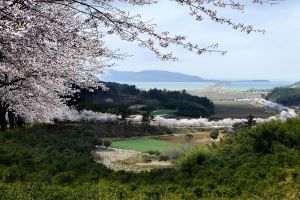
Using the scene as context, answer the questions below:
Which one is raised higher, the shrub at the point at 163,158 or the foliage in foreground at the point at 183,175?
the foliage in foreground at the point at 183,175

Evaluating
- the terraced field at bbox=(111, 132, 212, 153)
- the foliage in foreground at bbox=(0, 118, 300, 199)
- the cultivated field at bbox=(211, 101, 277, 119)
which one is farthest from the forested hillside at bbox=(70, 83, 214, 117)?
the foliage in foreground at bbox=(0, 118, 300, 199)

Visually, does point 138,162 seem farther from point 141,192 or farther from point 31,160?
point 141,192

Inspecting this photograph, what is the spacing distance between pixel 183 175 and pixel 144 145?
27.4 meters

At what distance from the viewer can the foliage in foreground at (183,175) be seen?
36.4ft

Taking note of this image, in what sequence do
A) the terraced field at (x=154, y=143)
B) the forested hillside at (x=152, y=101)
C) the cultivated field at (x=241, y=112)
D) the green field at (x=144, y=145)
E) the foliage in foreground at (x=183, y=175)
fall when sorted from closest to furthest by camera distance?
the foliage in foreground at (x=183, y=175)
the green field at (x=144, y=145)
the terraced field at (x=154, y=143)
the forested hillside at (x=152, y=101)
the cultivated field at (x=241, y=112)

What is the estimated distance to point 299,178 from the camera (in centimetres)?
1246

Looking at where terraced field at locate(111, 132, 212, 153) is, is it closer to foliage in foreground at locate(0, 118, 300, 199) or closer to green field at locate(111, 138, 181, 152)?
green field at locate(111, 138, 181, 152)

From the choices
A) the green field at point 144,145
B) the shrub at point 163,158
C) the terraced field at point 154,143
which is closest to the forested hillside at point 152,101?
the terraced field at point 154,143

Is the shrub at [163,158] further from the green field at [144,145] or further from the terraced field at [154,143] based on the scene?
the green field at [144,145]

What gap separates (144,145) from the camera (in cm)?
4169

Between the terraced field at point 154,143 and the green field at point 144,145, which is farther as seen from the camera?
the terraced field at point 154,143

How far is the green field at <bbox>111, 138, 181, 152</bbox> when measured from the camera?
38.2 meters

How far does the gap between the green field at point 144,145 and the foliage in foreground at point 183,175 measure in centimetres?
1844

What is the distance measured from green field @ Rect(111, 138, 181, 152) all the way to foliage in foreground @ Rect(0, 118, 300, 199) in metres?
18.4
